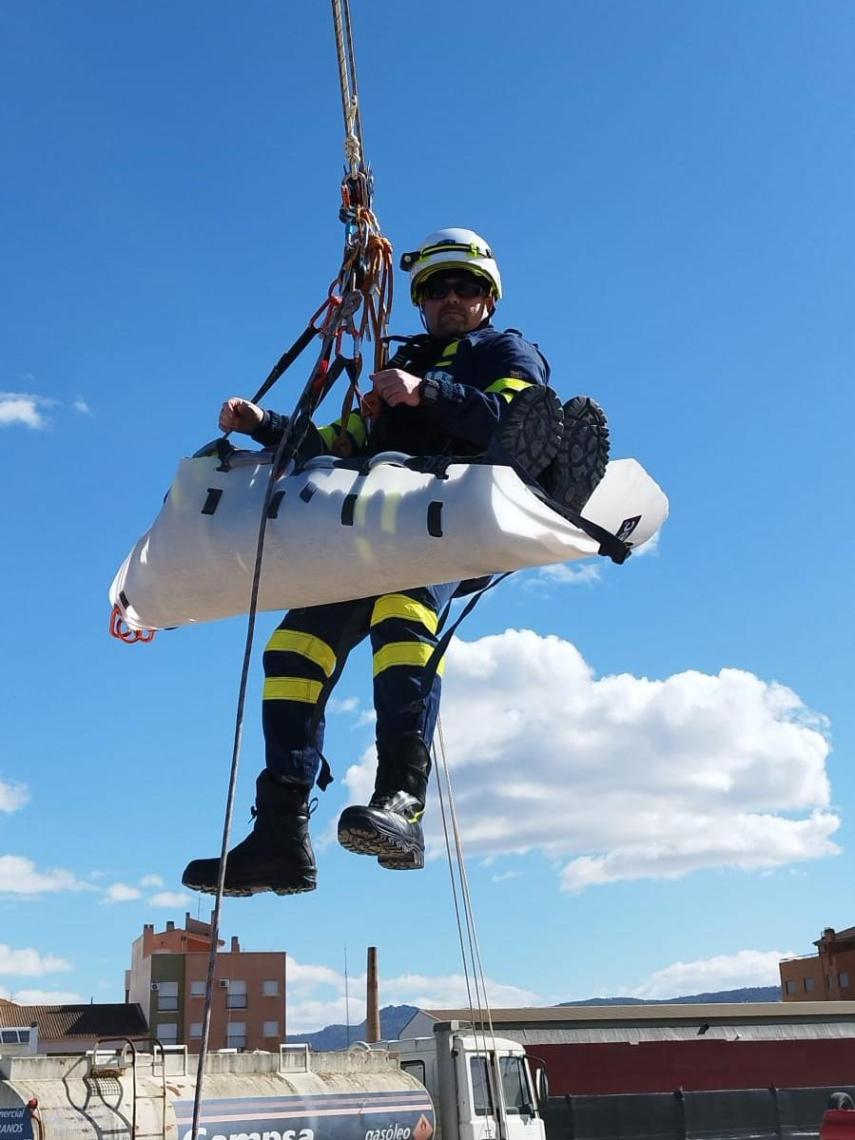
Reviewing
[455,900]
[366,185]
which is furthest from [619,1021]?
[366,185]

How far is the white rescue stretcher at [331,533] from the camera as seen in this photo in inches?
172

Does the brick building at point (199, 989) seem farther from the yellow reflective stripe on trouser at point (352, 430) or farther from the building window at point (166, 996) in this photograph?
the yellow reflective stripe on trouser at point (352, 430)

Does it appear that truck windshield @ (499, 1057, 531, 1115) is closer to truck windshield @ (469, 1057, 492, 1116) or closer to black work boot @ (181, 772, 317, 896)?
truck windshield @ (469, 1057, 492, 1116)

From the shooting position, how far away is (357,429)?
5.33m

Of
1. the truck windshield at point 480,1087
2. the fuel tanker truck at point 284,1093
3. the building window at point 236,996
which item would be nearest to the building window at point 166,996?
the building window at point 236,996

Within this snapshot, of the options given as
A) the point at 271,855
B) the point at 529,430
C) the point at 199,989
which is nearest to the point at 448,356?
the point at 529,430

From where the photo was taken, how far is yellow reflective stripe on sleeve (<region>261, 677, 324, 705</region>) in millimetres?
5008

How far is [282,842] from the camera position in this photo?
4855 mm

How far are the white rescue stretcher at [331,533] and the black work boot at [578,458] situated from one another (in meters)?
0.19

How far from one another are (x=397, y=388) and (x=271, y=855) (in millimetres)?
1812

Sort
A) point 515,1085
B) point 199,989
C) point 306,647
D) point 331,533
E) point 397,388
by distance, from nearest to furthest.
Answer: point 331,533, point 397,388, point 306,647, point 515,1085, point 199,989

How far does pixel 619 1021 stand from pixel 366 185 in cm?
3340

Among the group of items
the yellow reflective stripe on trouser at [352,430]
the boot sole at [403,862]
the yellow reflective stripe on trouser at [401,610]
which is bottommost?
the boot sole at [403,862]

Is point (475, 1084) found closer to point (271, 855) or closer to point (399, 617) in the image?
point (271, 855)
